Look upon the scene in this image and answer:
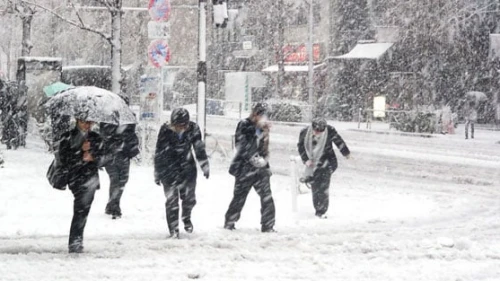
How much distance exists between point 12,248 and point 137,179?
587 centimetres

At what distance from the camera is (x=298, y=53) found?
42938 millimetres

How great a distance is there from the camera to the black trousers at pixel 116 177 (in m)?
9.68

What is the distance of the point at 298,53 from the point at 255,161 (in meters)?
34.7

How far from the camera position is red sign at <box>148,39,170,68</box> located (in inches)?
574

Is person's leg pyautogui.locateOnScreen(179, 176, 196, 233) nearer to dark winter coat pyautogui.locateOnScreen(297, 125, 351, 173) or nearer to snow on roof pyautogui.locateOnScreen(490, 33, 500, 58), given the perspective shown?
dark winter coat pyautogui.locateOnScreen(297, 125, 351, 173)

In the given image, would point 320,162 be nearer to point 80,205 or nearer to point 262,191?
point 262,191

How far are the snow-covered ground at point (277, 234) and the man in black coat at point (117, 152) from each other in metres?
0.50

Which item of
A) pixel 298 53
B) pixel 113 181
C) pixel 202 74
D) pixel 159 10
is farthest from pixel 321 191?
pixel 298 53

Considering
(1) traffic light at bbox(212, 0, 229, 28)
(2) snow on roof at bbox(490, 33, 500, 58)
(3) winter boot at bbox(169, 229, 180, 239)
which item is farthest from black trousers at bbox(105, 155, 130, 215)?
(2) snow on roof at bbox(490, 33, 500, 58)

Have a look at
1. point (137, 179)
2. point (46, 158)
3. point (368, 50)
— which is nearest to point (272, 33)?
point (368, 50)

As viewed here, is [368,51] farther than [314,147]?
Yes

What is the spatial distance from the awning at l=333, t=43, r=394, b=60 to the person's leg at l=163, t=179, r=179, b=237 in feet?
98.2

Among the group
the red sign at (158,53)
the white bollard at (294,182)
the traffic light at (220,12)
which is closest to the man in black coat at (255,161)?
the white bollard at (294,182)

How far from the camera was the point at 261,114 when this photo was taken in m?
8.80
